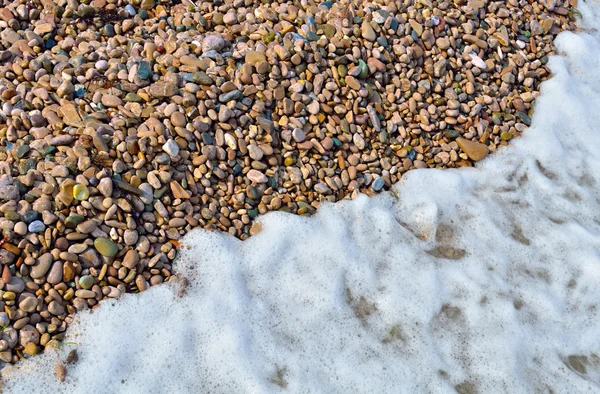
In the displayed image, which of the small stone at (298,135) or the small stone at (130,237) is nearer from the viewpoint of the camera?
the small stone at (130,237)

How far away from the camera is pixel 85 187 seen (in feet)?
7.75

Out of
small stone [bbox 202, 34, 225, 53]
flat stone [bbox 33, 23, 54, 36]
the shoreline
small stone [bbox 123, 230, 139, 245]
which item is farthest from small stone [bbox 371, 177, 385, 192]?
flat stone [bbox 33, 23, 54, 36]

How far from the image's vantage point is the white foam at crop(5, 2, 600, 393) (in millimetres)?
2227

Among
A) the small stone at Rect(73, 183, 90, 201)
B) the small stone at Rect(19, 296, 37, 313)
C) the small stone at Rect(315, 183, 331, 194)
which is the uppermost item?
the small stone at Rect(73, 183, 90, 201)

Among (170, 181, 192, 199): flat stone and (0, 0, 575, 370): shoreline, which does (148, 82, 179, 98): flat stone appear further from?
(170, 181, 192, 199): flat stone

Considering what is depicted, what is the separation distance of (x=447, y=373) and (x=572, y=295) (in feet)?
2.71

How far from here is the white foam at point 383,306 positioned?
7.30ft

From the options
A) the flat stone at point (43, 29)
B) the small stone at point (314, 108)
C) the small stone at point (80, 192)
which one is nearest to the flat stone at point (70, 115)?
the small stone at point (80, 192)

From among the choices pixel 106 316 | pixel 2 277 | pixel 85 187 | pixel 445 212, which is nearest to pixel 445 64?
pixel 445 212

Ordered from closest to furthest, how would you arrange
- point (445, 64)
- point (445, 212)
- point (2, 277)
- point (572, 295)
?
point (2, 277), point (572, 295), point (445, 212), point (445, 64)

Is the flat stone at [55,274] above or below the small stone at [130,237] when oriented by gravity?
below

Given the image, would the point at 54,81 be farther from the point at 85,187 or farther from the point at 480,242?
the point at 480,242

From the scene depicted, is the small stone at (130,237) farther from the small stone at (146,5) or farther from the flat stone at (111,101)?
the small stone at (146,5)

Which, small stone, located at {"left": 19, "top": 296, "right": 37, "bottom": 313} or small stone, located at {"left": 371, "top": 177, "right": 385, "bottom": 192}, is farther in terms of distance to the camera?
small stone, located at {"left": 371, "top": 177, "right": 385, "bottom": 192}
